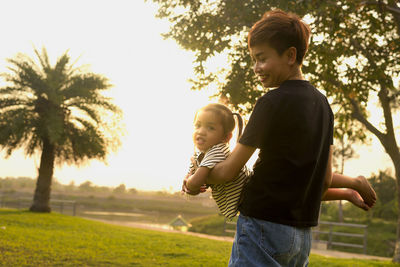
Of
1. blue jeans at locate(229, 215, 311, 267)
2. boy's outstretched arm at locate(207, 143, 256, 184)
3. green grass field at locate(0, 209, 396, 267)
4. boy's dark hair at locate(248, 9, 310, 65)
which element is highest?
boy's dark hair at locate(248, 9, 310, 65)

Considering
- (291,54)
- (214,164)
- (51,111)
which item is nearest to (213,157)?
(214,164)

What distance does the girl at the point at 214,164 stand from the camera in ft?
7.05

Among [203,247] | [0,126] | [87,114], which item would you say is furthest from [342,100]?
[0,126]

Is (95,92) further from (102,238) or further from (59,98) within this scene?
(102,238)

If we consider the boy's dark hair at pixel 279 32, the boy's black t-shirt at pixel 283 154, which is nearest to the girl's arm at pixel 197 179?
the boy's black t-shirt at pixel 283 154

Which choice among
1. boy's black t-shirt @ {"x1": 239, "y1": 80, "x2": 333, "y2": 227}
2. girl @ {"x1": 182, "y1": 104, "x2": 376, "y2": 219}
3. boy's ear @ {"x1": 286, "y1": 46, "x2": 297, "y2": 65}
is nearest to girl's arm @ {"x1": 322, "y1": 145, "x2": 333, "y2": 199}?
girl @ {"x1": 182, "y1": 104, "x2": 376, "y2": 219}

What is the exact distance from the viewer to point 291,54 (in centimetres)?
212

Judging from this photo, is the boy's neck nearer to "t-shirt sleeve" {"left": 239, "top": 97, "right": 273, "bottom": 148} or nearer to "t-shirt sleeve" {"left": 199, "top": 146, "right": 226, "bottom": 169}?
"t-shirt sleeve" {"left": 239, "top": 97, "right": 273, "bottom": 148}

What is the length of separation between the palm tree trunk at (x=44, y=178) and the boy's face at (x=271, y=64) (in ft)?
76.9

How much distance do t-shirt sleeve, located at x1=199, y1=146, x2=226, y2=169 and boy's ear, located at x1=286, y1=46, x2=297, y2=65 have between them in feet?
1.74

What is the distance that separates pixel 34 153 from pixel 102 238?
41.6 ft

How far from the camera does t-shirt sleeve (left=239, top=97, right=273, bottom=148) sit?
1960 mm

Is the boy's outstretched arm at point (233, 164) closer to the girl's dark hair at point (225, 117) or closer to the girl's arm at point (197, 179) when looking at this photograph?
the girl's arm at point (197, 179)

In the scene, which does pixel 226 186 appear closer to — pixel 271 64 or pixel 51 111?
pixel 271 64
